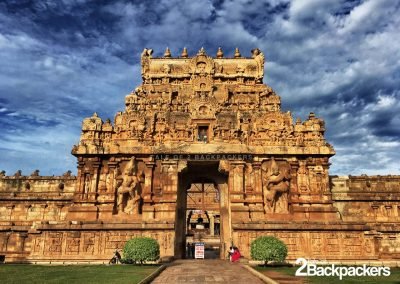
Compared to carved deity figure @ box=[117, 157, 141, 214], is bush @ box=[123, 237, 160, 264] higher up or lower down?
lower down

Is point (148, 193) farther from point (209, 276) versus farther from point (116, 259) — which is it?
point (209, 276)

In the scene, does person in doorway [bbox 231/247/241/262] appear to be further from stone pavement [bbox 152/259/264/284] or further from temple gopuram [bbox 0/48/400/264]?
stone pavement [bbox 152/259/264/284]

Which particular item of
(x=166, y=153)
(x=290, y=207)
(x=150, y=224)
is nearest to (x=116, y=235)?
(x=150, y=224)

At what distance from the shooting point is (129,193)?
75.6 feet

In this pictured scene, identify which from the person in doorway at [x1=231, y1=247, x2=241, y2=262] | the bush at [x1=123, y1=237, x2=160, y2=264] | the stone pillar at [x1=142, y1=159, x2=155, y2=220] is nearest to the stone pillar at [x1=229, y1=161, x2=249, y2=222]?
the person in doorway at [x1=231, y1=247, x2=241, y2=262]

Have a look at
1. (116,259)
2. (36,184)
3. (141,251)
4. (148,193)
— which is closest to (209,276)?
(141,251)

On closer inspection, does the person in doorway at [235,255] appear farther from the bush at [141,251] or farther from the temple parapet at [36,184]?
the temple parapet at [36,184]

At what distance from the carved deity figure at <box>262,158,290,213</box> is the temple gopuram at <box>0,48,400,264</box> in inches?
2.8

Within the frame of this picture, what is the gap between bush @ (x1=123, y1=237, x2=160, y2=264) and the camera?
17750 millimetres

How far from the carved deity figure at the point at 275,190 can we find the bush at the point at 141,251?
8.88 m

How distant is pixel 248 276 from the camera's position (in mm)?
14156

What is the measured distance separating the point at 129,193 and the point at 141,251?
6088 millimetres

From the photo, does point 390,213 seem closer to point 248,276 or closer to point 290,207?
point 290,207

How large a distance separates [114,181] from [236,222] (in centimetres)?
936
